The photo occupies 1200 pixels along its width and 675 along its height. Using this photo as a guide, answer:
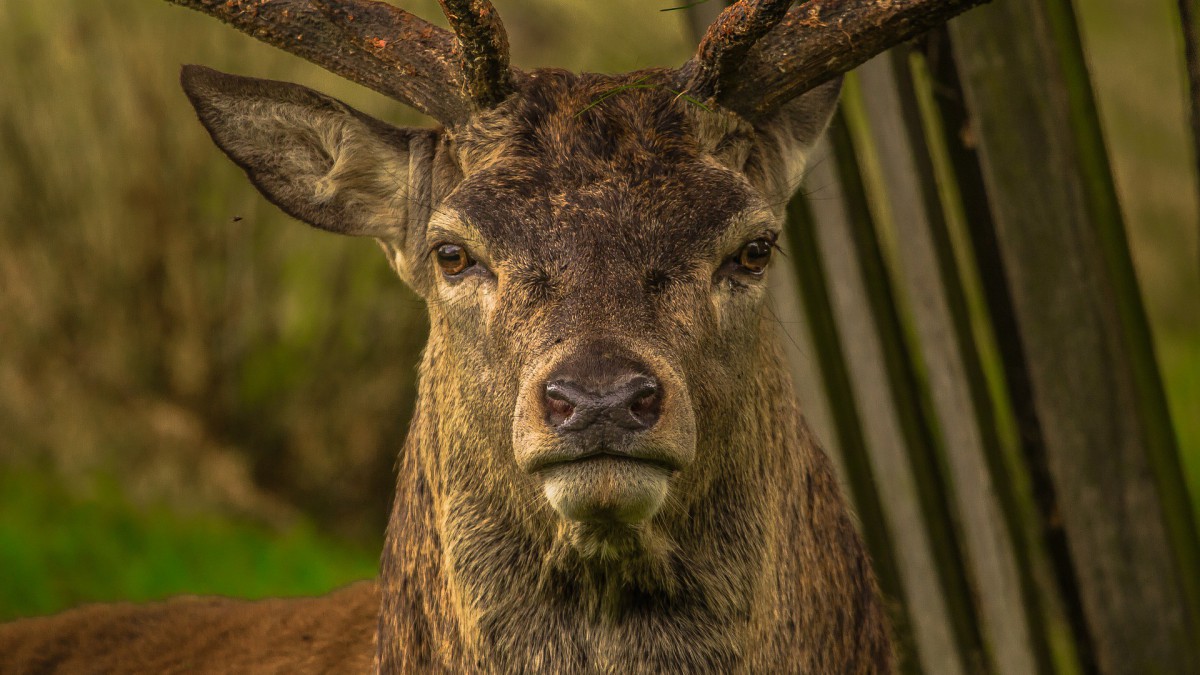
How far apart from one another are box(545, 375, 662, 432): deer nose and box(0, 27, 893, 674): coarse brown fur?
1.6 inches

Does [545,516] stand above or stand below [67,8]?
below

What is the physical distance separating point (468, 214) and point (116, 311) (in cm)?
735

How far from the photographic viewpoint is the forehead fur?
3387mm

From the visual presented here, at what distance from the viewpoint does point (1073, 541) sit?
4.82 metres

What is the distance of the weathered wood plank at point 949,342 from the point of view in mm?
5121

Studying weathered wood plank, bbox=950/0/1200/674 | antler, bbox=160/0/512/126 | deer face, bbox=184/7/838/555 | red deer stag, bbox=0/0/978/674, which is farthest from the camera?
weathered wood plank, bbox=950/0/1200/674

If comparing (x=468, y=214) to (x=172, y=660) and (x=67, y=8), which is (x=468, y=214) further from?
(x=67, y=8)

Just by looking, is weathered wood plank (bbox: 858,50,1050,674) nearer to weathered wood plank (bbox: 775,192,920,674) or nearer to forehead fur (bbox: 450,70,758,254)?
weathered wood plank (bbox: 775,192,920,674)

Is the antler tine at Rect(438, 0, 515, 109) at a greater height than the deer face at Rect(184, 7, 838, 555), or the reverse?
the antler tine at Rect(438, 0, 515, 109)

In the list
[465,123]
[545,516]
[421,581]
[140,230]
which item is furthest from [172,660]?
[140,230]

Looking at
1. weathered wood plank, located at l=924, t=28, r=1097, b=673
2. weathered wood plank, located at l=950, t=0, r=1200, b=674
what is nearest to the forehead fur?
weathered wood plank, located at l=950, t=0, r=1200, b=674

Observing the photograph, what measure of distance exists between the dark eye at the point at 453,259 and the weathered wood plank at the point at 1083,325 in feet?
6.30

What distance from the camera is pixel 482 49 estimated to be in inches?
138

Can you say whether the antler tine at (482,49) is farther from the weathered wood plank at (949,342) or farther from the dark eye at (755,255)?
the weathered wood plank at (949,342)
